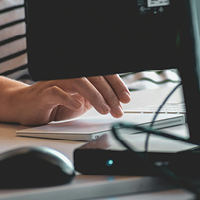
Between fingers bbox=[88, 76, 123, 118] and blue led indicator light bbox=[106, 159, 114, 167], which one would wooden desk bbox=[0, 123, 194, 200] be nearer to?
blue led indicator light bbox=[106, 159, 114, 167]

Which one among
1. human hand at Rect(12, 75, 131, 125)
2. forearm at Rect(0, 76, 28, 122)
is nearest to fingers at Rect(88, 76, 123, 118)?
human hand at Rect(12, 75, 131, 125)

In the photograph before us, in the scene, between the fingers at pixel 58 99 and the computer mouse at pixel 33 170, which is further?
the fingers at pixel 58 99

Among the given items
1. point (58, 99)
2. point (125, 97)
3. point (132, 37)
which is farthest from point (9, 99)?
point (132, 37)

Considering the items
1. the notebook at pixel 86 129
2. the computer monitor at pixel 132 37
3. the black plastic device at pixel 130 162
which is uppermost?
the computer monitor at pixel 132 37

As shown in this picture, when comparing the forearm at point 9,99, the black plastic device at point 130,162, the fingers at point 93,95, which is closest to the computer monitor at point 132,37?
the black plastic device at point 130,162

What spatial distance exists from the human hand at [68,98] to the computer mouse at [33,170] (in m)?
0.32

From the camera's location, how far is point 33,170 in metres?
0.35

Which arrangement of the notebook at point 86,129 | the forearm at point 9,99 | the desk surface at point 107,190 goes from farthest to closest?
the forearm at point 9,99 < the notebook at point 86,129 < the desk surface at point 107,190

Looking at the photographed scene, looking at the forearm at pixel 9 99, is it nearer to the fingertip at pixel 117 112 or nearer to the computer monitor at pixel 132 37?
the fingertip at pixel 117 112

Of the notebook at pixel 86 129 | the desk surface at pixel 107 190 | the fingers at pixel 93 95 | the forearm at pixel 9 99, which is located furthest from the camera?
the forearm at pixel 9 99

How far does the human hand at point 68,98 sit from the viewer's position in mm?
683

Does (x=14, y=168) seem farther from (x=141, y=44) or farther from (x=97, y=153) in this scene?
(x=141, y=44)

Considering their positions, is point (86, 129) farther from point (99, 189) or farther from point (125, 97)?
point (99, 189)

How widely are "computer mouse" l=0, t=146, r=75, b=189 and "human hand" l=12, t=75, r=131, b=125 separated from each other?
321 mm
